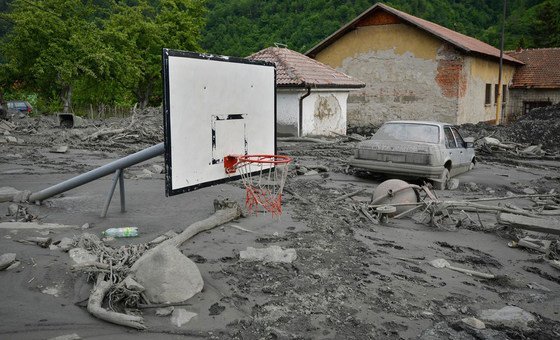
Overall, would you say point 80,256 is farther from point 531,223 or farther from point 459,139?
point 459,139

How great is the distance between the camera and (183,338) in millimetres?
4285

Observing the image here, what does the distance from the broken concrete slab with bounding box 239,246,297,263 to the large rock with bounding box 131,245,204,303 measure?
1128mm

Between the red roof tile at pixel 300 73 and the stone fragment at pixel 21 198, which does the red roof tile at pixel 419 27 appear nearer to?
the red roof tile at pixel 300 73

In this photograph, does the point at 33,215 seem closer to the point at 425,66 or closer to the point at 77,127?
the point at 77,127

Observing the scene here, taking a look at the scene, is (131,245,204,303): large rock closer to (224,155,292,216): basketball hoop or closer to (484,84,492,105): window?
(224,155,292,216): basketball hoop

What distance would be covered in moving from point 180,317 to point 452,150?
31.9ft

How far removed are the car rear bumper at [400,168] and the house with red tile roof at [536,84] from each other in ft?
84.6

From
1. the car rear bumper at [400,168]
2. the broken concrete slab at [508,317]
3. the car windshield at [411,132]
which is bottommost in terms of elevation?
the broken concrete slab at [508,317]

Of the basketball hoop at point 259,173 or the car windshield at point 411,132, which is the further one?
the car windshield at point 411,132

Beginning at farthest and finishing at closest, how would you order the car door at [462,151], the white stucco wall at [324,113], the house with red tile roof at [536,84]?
the house with red tile roof at [536,84]
the white stucco wall at [324,113]
the car door at [462,151]

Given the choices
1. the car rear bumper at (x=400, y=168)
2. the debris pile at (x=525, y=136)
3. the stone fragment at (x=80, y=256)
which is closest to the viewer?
the stone fragment at (x=80, y=256)

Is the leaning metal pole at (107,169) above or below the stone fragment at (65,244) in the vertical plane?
above

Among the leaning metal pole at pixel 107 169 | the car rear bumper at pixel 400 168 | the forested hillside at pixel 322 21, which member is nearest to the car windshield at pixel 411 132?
the car rear bumper at pixel 400 168

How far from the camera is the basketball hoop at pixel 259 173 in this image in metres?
7.53
